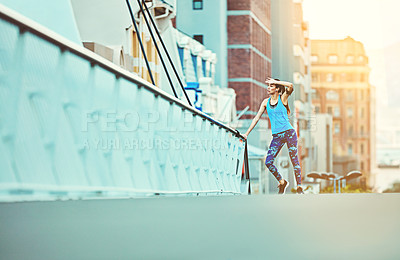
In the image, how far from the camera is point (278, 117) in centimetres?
1323

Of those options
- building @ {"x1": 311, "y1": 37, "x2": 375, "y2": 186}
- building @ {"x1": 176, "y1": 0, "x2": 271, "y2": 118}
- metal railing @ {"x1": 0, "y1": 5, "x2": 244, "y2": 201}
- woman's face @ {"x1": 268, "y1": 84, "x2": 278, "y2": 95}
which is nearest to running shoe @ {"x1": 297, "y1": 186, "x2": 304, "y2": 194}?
woman's face @ {"x1": 268, "y1": 84, "x2": 278, "y2": 95}

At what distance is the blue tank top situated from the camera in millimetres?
13133

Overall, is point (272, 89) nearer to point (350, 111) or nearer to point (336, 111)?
point (336, 111)

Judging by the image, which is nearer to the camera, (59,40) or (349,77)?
(59,40)

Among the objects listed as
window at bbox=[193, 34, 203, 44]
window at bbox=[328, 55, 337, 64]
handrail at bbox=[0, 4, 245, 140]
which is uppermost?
window at bbox=[328, 55, 337, 64]

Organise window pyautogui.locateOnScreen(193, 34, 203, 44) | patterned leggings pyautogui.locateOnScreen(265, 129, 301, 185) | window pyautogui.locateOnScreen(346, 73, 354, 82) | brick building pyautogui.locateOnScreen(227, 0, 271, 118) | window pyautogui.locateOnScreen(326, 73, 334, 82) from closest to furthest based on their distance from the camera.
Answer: patterned leggings pyautogui.locateOnScreen(265, 129, 301, 185) → window pyautogui.locateOnScreen(193, 34, 203, 44) → brick building pyautogui.locateOnScreen(227, 0, 271, 118) → window pyautogui.locateOnScreen(346, 73, 354, 82) → window pyautogui.locateOnScreen(326, 73, 334, 82)

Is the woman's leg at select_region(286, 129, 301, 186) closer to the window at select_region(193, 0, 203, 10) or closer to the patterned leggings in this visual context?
the patterned leggings

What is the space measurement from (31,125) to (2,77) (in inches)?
18.2

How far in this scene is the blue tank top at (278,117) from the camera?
13.1 meters

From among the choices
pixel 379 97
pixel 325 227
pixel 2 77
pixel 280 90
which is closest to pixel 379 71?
pixel 379 97

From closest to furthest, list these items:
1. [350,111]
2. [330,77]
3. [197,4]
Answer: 1. [197,4]
2. [350,111]
3. [330,77]

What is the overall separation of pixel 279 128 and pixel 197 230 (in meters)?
7.48

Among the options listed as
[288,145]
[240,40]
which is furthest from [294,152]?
[240,40]

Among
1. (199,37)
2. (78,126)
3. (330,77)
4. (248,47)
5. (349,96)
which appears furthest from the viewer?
(349,96)
